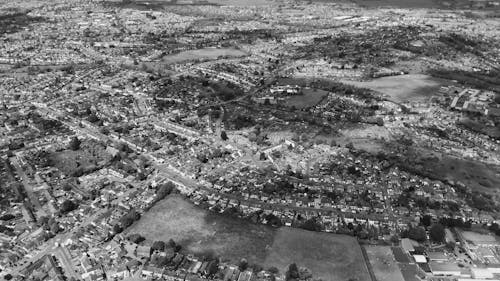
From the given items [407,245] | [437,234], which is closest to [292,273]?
[407,245]

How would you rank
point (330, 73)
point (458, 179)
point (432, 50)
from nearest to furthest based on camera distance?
point (458, 179)
point (330, 73)
point (432, 50)

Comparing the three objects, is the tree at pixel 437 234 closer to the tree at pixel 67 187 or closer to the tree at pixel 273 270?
the tree at pixel 273 270

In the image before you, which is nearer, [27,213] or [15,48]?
[27,213]

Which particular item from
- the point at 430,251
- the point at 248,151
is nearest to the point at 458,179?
the point at 430,251

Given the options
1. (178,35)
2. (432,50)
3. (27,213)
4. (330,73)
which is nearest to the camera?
(27,213)

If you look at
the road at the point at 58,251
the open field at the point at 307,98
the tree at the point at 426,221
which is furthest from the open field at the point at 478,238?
the road at the point at 58,251

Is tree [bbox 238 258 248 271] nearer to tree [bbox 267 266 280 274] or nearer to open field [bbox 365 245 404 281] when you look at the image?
tree [bbox 267 266 280 274]

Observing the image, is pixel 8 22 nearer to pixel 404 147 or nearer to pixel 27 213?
pixel 27 213

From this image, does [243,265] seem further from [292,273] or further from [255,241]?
[292,273]
